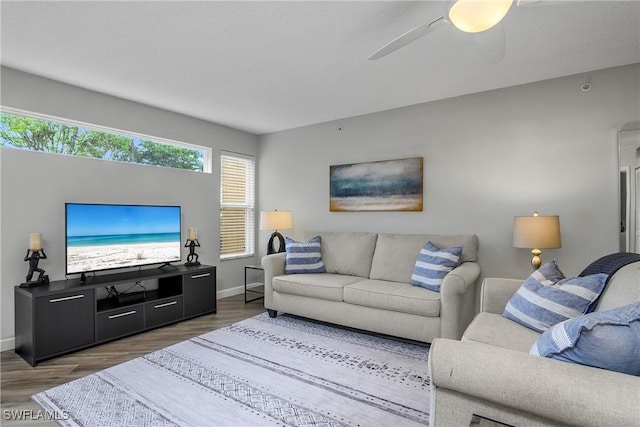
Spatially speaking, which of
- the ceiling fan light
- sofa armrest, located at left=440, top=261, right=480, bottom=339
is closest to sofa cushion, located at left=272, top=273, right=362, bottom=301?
sofa armrest, located at left=440, top=261, right=480, bottom=339

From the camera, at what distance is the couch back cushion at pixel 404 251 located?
3.43 meters

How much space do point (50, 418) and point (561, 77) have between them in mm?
4751

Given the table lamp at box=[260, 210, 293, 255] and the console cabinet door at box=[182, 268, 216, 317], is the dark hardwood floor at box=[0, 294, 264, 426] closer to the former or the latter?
the console cabinet door at box=[182, 268, 216, 317]

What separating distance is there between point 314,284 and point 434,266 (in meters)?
1.21

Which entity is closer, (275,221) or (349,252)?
(349,252)

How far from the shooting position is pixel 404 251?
3.62 meters

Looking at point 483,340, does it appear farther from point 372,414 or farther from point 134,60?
point 134,60

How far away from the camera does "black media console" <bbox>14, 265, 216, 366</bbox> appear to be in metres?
2.66

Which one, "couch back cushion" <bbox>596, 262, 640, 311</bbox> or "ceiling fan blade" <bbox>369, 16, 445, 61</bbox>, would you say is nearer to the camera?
"couch back cushion" <bbox>596, 262, 640, 311</bbox>

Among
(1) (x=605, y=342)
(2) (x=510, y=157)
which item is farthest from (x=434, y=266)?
(1) (x=605, y=342)

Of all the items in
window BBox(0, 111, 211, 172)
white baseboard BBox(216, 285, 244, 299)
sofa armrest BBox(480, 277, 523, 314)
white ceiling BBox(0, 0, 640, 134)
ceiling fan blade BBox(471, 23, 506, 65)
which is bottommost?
white baseboard BBox(216, 285, 244, 299)

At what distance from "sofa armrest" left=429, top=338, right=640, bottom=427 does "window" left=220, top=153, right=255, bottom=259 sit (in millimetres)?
4116

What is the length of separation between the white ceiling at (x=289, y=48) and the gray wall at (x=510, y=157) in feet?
0.82

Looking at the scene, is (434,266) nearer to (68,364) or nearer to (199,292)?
(199,292)
